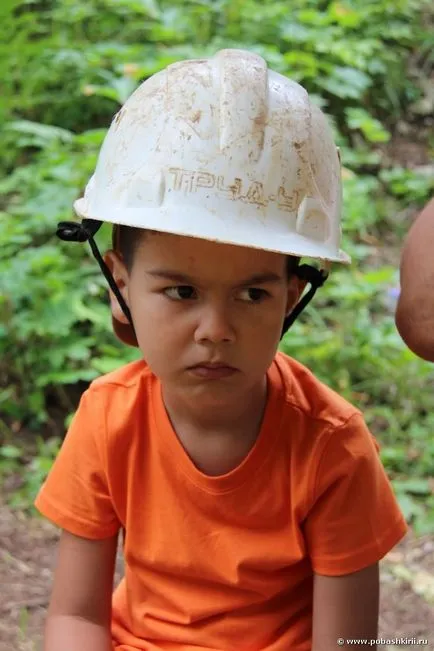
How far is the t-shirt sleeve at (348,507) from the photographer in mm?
1779

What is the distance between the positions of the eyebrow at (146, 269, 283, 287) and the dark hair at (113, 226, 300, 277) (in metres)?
0.08

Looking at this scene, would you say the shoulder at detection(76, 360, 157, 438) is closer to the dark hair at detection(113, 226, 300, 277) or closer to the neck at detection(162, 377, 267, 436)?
the neck at detection(162, 377, 267, 436)

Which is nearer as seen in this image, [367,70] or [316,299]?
[316,299]

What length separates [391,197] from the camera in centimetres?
532

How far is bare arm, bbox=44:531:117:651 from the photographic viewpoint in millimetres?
1916

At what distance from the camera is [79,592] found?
1.92m

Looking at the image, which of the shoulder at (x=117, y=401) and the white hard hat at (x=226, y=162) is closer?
the white hard hat at (x=226, y=162)

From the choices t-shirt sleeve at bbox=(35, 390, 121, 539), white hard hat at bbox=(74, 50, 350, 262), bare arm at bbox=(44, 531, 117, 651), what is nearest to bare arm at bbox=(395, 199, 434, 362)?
white hard hat at bbox=(74, 50, 350, 262)

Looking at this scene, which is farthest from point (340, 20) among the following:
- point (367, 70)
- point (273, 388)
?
point (273, 388)

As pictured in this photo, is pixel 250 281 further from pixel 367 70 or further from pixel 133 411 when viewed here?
pixel 367 70

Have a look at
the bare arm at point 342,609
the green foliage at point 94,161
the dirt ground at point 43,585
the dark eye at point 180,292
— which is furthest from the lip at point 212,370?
the green foliage at point 94,161

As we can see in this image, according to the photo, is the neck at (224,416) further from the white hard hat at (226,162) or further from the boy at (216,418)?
the white hard hat at (226,162)

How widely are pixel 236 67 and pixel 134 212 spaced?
1.04ft

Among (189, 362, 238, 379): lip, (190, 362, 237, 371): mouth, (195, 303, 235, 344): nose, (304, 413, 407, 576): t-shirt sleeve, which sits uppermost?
(195, 303, 235, 344): nose
